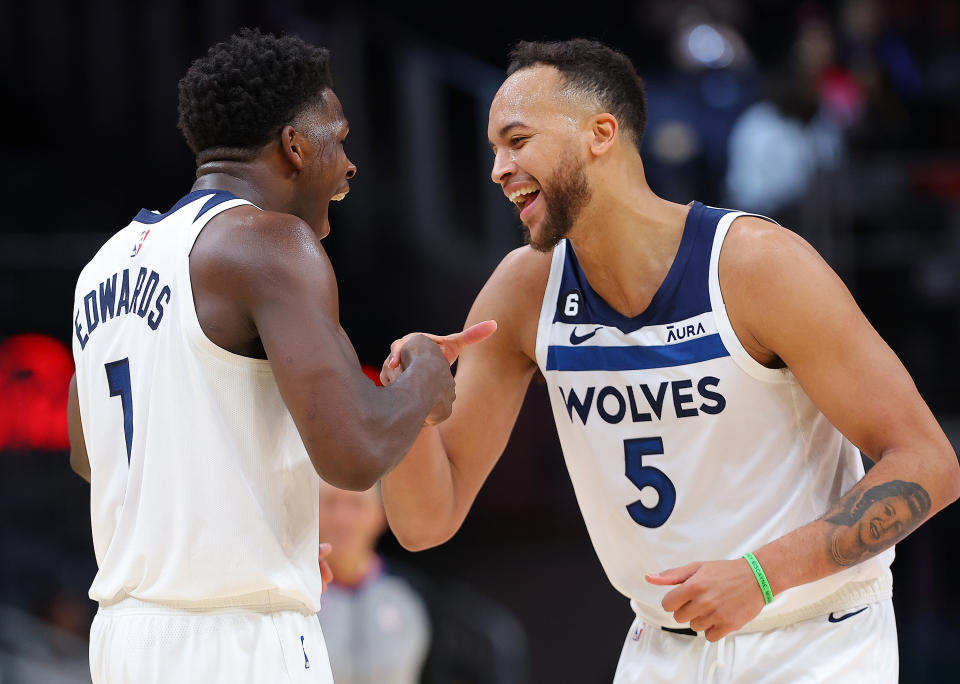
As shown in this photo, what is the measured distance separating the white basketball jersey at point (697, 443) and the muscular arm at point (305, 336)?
86cm

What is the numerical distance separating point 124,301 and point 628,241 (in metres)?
1.40

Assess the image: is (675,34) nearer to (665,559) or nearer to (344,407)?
(665,559)

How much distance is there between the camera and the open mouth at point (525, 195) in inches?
136

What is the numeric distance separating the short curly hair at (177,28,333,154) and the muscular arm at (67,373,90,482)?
76cm

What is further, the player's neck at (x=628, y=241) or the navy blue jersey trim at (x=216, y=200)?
the player's neck at (x=628, y=241)

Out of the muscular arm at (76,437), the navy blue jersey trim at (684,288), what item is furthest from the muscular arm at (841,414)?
the muscular arm at (76,437)

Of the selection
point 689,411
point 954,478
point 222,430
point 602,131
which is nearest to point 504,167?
point 602,131

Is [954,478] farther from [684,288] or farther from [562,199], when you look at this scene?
[562,199]

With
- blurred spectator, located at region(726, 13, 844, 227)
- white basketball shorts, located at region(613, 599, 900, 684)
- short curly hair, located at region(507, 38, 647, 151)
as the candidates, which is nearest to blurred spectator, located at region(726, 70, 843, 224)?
blurred spectator, located at region(726, 13, 844, 227)

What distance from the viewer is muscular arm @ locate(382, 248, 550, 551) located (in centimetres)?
357

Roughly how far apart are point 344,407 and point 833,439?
149cm

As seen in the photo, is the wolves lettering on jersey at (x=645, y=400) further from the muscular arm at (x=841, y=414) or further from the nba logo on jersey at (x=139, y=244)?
the nba logo on jersey at (x=139, y=244)

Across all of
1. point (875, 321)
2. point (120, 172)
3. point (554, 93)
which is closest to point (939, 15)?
point (875, 321)

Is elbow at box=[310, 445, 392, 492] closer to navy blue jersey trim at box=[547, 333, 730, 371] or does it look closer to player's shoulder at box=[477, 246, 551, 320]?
navy blue jersey trim at box=[547, 333, 730, 371]
